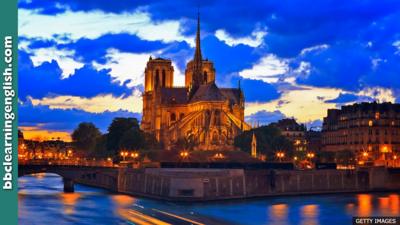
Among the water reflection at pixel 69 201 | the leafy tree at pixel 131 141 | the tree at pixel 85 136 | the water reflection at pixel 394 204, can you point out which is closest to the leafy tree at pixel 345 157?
the water reflection at pixel 394 204

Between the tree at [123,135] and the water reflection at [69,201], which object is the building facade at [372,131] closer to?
the tree at [123,135]

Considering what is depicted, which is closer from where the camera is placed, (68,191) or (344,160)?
(68,191)

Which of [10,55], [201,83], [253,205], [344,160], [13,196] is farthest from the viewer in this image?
[201,83]

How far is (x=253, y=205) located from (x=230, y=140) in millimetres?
93062

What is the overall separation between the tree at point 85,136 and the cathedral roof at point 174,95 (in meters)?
24.0

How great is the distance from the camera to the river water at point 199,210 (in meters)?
63.1

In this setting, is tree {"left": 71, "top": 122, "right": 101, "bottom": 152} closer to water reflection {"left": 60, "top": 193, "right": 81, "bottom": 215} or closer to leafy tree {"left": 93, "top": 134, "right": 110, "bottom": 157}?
leafy tree {"left": 93, "top": 134, "right": 110, "bottom": 157}

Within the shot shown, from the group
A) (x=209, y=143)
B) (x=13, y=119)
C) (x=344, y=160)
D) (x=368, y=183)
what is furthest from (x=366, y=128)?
(x=13, y=119)

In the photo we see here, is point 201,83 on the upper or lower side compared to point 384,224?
upper

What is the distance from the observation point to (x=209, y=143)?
169 m

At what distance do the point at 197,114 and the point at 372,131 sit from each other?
53372mm

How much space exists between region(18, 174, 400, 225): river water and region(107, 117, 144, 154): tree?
152 ft

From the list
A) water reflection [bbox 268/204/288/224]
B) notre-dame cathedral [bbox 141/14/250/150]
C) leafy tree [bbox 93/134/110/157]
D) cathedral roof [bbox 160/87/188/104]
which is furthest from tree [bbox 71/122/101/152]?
water reflection [bbox 268/204/288/224]

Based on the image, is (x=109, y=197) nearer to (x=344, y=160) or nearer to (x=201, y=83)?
(x=344, y=160)
